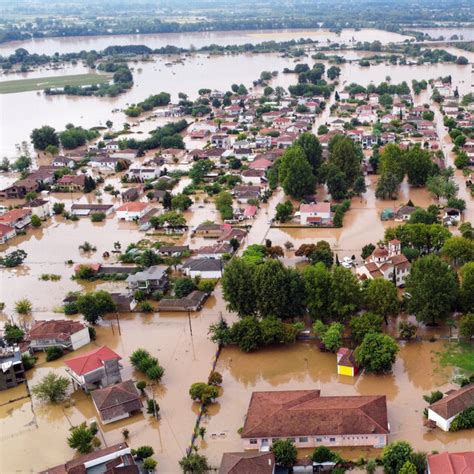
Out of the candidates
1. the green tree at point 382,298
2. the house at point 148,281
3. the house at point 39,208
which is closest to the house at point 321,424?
the green tree at point 382,298

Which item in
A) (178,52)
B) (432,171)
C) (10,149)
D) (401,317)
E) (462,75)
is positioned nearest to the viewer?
(401,317)

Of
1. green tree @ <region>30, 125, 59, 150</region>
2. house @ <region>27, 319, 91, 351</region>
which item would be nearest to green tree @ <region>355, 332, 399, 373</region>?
house @ <region>27, 319, 91, 351</region>

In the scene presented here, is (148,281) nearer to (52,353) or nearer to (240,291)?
(240,291)

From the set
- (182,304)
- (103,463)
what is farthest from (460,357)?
(103,463)

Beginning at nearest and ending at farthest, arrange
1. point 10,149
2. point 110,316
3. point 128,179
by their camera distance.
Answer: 1. point 110,316
2. point 128,179
3. point 10,149

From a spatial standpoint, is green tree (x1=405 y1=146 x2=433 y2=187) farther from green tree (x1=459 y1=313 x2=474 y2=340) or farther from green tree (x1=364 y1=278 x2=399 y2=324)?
green tree (x1=459 y1=313 x2=474 y2=340)

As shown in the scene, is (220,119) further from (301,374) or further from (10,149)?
(301,374)

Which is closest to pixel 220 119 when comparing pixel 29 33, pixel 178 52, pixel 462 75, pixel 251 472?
pixel 462 75
